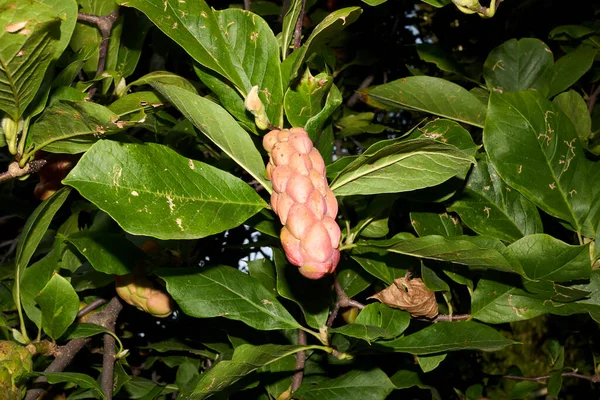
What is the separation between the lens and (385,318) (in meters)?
1.07

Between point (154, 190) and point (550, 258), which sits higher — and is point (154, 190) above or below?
above

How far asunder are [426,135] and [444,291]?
0.37 metres

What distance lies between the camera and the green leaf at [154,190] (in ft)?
2.38

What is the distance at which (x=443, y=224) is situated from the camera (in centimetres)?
114

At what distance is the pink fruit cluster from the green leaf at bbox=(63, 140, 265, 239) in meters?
0.09

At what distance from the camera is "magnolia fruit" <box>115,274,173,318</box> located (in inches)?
48.9

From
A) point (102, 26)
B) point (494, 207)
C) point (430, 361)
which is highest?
point (102, 26)

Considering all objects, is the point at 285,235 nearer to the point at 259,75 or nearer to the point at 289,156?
the point at 289,156

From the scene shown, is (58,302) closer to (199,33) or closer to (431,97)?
(199,33)

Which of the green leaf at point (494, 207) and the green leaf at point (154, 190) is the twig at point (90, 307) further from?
the green leaf at point (494, 207)

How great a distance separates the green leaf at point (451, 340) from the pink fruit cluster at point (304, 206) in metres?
0.38

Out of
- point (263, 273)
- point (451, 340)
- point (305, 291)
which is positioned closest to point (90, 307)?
point (263, 273)

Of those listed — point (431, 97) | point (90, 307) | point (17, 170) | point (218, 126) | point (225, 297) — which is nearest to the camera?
point (218, 126)

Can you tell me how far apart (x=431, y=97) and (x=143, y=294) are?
693 millimetres
